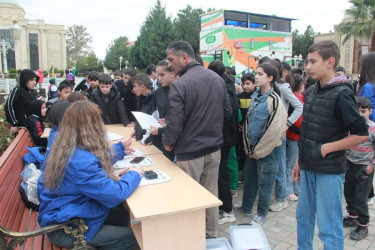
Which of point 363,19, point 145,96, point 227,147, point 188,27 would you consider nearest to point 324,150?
point 227,147

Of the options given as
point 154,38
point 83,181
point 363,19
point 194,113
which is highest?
point 154,38

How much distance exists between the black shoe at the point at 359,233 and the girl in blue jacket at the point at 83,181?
2.35 m

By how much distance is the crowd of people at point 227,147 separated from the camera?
2.04 meters

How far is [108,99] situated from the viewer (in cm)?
490

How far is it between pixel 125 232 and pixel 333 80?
6.32ft

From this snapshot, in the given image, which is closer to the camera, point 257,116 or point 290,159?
point 257,116

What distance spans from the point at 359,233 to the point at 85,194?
2.76 meters

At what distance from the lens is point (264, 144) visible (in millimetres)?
3082

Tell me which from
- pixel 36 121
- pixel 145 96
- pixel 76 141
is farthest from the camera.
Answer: pixel 36 121

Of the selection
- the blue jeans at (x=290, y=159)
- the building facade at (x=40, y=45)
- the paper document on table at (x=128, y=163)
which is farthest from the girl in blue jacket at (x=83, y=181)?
the building facade at (x=40, y=45)

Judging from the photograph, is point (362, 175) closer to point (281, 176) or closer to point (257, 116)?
point (281, 176)

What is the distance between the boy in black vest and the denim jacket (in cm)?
83

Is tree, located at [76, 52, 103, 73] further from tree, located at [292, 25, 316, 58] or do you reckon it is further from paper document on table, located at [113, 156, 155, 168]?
paper document on table, located at [113, 156, 155, 168]

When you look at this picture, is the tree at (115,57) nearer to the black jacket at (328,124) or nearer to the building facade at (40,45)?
the building facade at (40,45)
